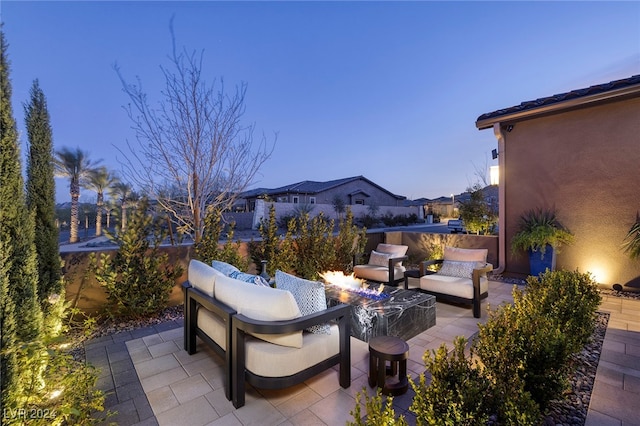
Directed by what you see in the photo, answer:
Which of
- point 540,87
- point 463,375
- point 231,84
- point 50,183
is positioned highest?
point 540,87

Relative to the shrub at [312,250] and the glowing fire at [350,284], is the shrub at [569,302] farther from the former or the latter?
the shrub at [312,250]

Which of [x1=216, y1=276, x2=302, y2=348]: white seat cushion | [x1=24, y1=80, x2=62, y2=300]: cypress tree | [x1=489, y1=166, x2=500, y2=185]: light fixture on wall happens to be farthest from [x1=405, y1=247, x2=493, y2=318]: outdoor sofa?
[x1=24, y1=80, x2=62, y2=300]: cypress tree

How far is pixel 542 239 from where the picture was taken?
545cm

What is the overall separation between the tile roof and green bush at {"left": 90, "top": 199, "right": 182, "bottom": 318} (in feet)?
22.6

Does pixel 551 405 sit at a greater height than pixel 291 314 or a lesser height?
lesser

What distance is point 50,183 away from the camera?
3.39 m

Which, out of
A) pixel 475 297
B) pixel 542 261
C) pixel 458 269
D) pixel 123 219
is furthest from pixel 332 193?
pixel 123 219

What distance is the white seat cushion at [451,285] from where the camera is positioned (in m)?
4.12

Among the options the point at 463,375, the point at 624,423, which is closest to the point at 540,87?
the point at 624,423

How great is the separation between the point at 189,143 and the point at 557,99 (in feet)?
22.1

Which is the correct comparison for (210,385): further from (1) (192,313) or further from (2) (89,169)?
(2) (89,169)

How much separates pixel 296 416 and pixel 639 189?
6850 mm

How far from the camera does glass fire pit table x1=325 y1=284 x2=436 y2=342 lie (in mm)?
3088

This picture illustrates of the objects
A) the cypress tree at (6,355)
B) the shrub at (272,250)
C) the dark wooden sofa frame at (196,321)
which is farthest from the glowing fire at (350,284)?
the cypress tree at (6,355)
